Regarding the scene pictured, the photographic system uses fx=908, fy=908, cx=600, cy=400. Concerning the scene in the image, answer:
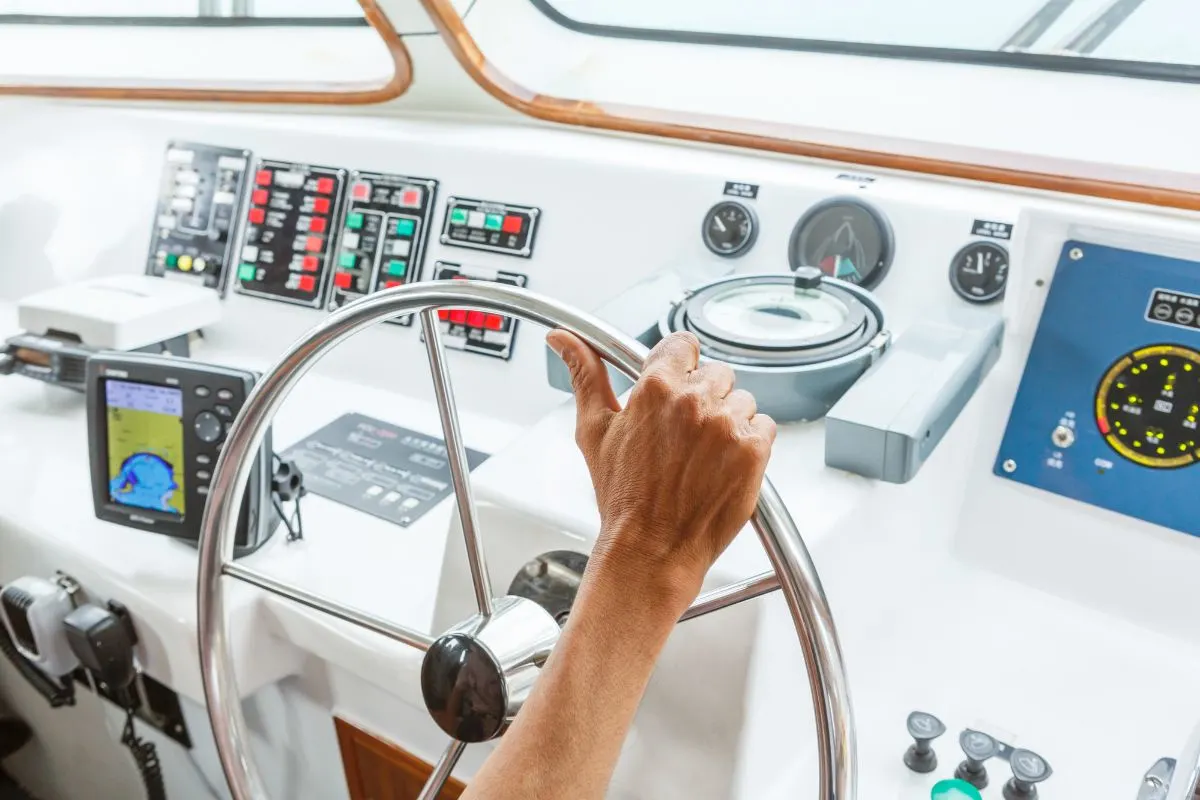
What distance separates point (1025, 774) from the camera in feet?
2.66

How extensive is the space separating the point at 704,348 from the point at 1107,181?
2.16 ft

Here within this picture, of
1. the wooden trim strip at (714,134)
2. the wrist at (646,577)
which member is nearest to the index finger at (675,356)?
the wrist at (646,577)

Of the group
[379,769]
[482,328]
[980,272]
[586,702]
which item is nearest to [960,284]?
[980,272]

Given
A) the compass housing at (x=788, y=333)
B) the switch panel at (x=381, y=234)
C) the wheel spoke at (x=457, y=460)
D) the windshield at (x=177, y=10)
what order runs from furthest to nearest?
the windshield at (x=177, y=10), the switch panel at (x=381, y=234), the compass housing at (x=788, y=333), the wheel spoke at (x=457, y=460)

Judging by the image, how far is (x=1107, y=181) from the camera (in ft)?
4.03

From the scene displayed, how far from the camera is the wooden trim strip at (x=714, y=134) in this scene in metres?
1.22

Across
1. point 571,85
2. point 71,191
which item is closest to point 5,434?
point 71,191

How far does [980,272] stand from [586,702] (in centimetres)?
88

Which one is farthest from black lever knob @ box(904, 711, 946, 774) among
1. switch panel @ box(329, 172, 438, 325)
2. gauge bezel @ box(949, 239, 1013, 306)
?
switch panel @ box(329, 172, 438, 325)

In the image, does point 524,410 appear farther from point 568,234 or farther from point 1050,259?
point 1050,259

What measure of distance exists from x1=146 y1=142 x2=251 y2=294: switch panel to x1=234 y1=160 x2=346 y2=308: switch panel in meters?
0.05

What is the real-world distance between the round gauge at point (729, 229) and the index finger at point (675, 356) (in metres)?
0.79

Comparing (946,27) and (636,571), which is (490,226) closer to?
(946,27)

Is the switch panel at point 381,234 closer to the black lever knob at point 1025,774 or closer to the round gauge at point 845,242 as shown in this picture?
the round gauge at point 845,242
